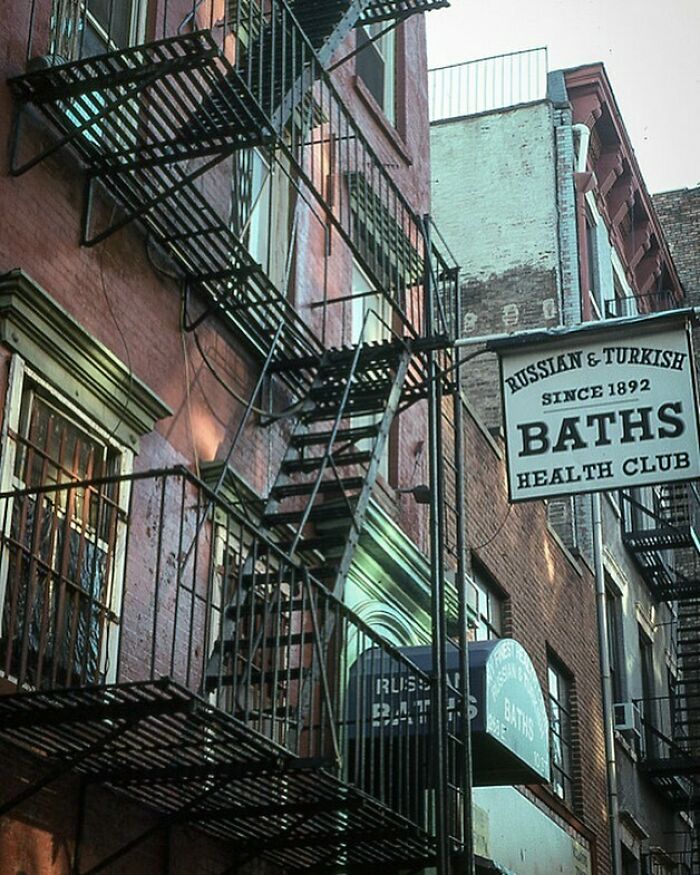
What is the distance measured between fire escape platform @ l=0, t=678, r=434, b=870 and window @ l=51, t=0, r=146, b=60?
4.55 m

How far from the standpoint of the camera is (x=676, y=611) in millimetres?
30781

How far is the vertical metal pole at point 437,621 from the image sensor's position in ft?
38.2

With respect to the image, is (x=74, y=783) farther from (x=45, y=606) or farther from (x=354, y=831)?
(x=354, y=831)

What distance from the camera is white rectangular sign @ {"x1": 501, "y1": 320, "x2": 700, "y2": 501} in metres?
13.0

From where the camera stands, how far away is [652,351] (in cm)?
1322

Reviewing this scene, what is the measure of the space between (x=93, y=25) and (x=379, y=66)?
6.89m

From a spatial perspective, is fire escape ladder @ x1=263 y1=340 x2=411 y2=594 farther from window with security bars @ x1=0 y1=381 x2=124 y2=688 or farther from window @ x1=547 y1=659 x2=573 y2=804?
window @ x1=547 y1=659 x2=573 y2=804

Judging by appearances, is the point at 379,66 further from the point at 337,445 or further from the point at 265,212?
the point at 337,445

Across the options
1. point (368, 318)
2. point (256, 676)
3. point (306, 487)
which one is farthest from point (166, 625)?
point (368, 318)

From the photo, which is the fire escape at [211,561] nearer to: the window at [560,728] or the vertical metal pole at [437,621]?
the vertical metal pole at [437,621]

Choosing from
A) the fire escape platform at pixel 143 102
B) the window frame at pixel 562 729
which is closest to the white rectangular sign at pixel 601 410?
the fire escape platform at pixel 143 102

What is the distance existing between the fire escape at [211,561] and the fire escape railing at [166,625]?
0.03m

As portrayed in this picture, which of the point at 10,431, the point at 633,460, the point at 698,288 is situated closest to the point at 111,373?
the point at 10,431

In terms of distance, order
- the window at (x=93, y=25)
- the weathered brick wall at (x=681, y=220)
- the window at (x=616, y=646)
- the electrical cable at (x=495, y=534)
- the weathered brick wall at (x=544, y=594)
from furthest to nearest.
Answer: the weathered brick wall at (x=681, y=220) < the window at (x=616, y=646) < the weathered brick wall at (x=544, y=594) < the electrical cable at (x=495, y=534) < the window at (x=93, y=25)
